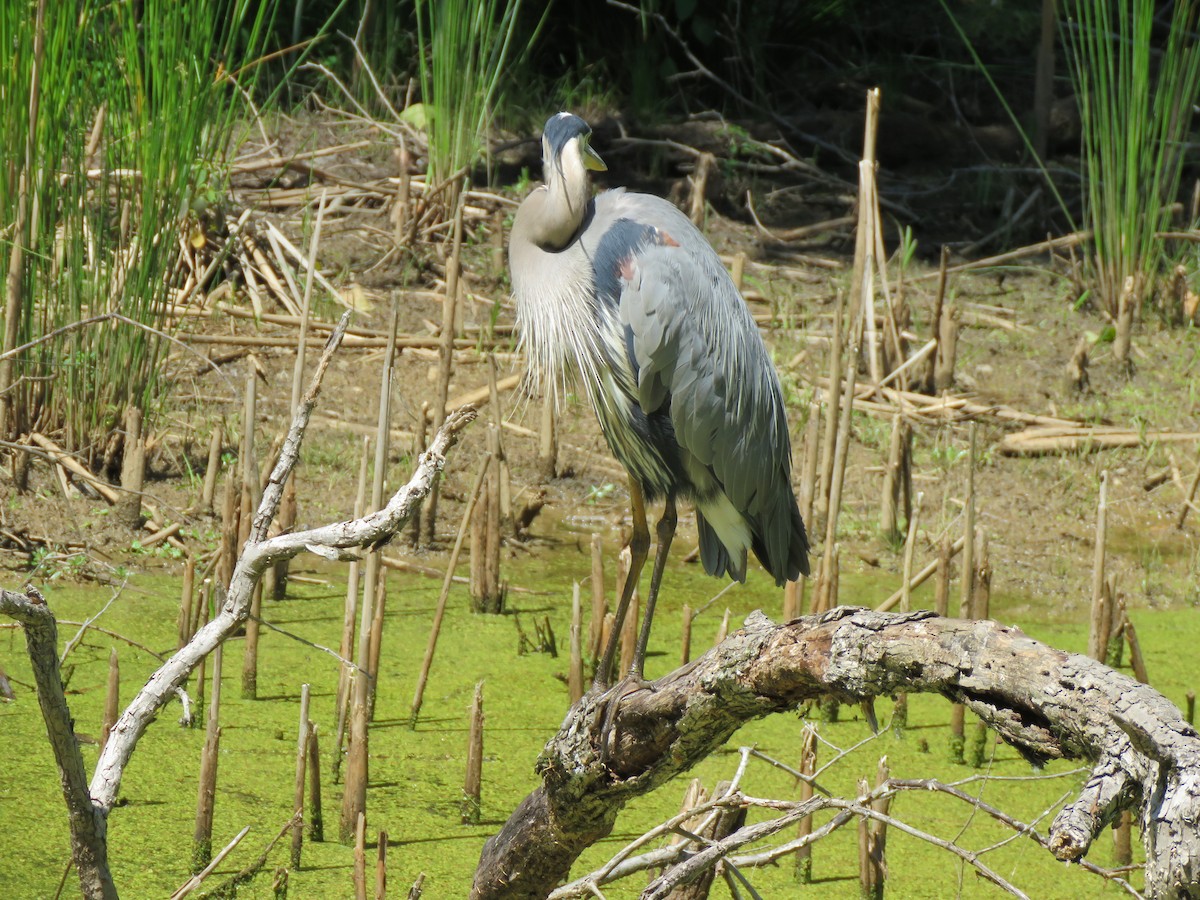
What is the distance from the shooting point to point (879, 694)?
192 cm

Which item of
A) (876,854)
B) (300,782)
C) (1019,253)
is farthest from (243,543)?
(1019,253)

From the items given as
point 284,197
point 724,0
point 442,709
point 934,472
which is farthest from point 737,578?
point 724,0

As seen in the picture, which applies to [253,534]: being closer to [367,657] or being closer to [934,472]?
[367,657]

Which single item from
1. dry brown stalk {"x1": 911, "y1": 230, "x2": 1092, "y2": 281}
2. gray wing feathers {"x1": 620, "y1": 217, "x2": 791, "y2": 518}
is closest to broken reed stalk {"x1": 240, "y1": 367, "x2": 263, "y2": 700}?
gray wing feathers {"x1": 620, "y1": 217, "x2": 791, "y2": 518}

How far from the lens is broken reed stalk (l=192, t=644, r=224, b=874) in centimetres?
296

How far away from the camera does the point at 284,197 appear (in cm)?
747

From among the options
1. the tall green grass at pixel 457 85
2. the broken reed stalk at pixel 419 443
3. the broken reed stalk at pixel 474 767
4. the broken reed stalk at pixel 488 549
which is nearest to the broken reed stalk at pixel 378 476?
the broken reed stalk at pixel 474 767

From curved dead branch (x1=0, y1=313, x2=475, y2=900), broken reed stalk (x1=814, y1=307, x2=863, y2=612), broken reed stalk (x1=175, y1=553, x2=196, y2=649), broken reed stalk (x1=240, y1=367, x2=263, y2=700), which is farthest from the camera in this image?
broken reed stalk (x1=175, y1=553, x2=196, y2=649)

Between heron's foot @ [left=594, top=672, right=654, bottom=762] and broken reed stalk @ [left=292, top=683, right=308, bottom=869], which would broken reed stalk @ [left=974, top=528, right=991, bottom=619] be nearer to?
heron's foot @ [left=594, top=672, right=654, bottom=762]

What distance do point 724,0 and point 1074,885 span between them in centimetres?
762

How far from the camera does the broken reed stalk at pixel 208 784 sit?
9.70 ft

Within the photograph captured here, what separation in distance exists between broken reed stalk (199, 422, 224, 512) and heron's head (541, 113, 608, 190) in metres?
1.92

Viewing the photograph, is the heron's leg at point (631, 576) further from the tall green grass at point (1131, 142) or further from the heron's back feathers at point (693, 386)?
the tall green grass at point (1131, 142)

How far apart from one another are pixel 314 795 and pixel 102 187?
8.01 feet
